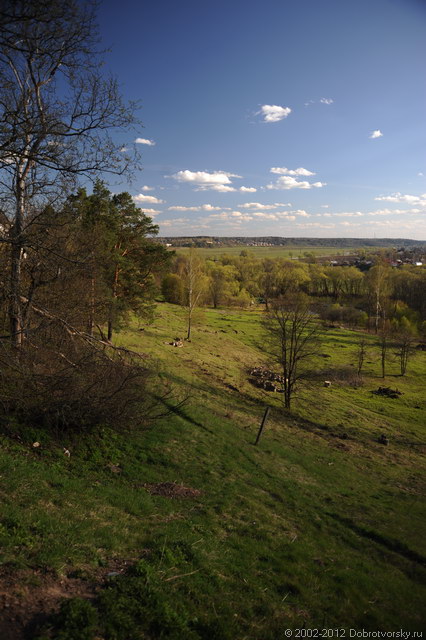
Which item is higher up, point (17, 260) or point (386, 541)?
point (17, 260)

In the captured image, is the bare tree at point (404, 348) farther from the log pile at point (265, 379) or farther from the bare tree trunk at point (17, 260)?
the bare tree trunk at point (17, 260)

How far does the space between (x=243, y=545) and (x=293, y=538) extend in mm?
2097

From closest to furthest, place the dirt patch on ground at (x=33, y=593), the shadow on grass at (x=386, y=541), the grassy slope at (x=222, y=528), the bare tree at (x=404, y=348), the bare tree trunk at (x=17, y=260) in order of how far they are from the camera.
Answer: the dirt patch on ground at (x=33, y=593) → the grassy slope at (x=222, y=528) → the bare tree trunk at (x=17, y=260) → the shadow on grass at (x=386, y=541) → the bare tree at (x=404, y=348)

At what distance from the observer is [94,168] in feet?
23.5

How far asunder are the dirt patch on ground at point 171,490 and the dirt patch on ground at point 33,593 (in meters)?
4.44

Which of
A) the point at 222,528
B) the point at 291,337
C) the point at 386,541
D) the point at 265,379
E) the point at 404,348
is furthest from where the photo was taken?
the point at 404,348

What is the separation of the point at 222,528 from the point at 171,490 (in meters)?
2.13

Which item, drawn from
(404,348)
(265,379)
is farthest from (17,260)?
(404,348)

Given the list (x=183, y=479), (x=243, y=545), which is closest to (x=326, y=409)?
(x=183, y=479)

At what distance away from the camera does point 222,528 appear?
830cm

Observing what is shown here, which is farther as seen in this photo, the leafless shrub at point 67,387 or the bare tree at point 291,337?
the bare tree at point 291,337

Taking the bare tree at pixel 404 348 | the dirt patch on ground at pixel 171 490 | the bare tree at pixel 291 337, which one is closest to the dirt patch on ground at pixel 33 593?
the dirt patch on ground at pixel 171 490

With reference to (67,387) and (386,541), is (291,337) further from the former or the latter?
(67,387)

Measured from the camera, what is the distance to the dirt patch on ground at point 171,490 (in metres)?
9.46
